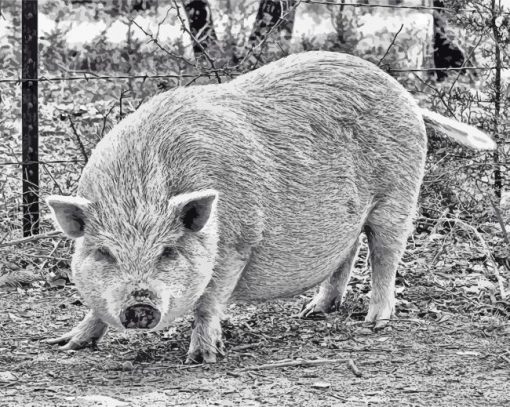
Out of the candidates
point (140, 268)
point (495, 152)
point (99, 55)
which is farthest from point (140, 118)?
point (99, 55)

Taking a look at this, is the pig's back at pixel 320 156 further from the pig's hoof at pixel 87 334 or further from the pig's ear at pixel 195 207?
the pig's hoof at pixel 87 334

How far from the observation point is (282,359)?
525cm

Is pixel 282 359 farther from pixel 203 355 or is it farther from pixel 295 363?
pixel 203 355

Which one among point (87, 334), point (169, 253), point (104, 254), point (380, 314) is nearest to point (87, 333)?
point (87, 334)

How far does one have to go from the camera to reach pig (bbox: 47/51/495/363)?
4.82 m

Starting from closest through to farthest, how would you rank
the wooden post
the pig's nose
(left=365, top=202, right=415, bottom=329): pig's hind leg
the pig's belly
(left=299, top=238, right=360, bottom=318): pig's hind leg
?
the pig's nose
the pig's belly
(left=365, top=202, right=415, bottom=329): pig's hind leg
(left=299, top=238, right=360, bottom=318): pig's hind leg
the wooden post

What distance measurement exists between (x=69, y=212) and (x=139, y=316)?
0.60 meters

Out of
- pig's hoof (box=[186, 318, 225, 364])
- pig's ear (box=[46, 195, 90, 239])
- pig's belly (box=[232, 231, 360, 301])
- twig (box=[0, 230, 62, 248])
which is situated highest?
pig's ear (box=[46, 195, 90, 239])

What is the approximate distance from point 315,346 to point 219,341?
0.55m

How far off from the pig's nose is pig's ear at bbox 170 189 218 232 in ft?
1.43

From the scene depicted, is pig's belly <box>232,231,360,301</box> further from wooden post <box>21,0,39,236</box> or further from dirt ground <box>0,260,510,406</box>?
wooden post <box>21,0,39,236</box>

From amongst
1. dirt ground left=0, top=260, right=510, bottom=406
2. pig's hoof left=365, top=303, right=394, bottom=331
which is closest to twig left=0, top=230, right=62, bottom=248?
dirt ground left=0, top=260, right=510, bottom=406

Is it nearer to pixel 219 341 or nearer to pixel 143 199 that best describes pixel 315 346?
pixel 219 341

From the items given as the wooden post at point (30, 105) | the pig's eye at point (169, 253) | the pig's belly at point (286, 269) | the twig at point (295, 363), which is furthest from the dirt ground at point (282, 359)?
the wooden post at point (30, 105)
